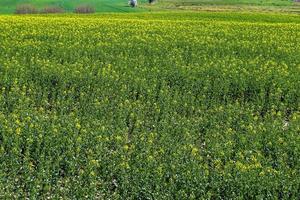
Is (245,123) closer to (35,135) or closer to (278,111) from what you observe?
(278,111)

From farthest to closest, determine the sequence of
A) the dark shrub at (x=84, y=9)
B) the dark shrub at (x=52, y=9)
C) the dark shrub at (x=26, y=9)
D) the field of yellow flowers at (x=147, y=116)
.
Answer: the dark shrub at (x=84, y=9) → the dark shrub at (x=52, y=9) → the dark shrub at (x=26, y=9) → the field of yellow flowers at (x=147, y=116)

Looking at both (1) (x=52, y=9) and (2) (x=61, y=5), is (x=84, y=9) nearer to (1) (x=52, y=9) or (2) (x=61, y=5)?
(1) (x=52, y=9)

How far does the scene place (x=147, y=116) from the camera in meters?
14.3

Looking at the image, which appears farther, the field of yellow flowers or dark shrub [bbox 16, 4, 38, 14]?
dark shrub [bbox 16, 4, 38, 14]

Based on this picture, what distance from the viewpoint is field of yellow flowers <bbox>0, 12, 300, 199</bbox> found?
10133 millimetres

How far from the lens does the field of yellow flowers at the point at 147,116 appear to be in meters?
10.1

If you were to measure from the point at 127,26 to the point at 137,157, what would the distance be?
1683 cm

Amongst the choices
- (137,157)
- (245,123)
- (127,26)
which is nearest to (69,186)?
(137,157)

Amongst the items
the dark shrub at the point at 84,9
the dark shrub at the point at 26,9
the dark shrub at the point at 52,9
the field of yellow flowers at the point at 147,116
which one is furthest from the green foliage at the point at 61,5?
the field of yellow flowers at the point at 147,116

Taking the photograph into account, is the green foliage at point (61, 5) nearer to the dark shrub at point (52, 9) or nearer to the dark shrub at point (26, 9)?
the dark shrub at point (52, 9)

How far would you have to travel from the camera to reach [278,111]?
14633mm

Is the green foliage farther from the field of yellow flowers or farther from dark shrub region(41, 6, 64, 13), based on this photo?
the field of yellow flowers

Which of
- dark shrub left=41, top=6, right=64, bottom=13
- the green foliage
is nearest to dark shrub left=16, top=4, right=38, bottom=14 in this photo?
dark shrub left=41, top=6, right=64, bottom=13

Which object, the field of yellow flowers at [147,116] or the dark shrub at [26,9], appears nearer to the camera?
the field of yellow flowers at [147,116]
